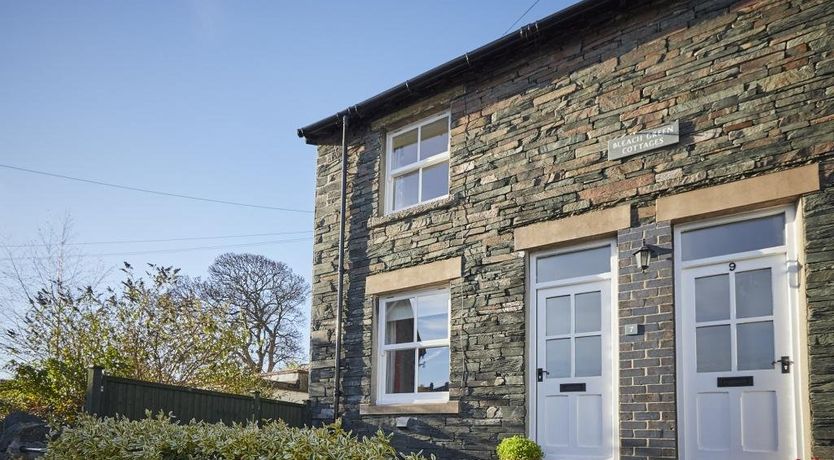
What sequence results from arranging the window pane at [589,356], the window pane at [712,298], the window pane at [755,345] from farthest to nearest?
the window pane at [589,356], the window pane at [712,298], the window pane at [755,345]

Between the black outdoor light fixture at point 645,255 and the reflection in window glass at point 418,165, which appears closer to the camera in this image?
the black outdoor light fixture at point 645,255

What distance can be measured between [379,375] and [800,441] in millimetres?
5453

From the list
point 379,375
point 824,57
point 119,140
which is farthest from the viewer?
point 119,140

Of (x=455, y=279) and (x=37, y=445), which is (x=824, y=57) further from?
(x=37, y=445)

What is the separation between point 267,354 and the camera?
27.0m

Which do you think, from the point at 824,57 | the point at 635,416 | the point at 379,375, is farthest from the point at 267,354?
the point at 824,57

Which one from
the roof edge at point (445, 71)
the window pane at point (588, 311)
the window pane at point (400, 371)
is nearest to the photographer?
the window pane at point (588, 311)

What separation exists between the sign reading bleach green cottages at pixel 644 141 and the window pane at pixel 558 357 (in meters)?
2.04

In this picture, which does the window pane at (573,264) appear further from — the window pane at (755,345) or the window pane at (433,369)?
the window pane at (433,369)

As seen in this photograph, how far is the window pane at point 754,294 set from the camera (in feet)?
23.3

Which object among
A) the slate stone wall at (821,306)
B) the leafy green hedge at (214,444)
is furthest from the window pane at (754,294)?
the leafy green hedge at (214,444)

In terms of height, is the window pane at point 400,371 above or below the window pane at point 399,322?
below

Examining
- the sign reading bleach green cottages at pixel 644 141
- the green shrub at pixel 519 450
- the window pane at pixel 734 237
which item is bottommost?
the green shrub at pixel 519 450

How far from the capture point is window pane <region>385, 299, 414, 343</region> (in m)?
10.6
